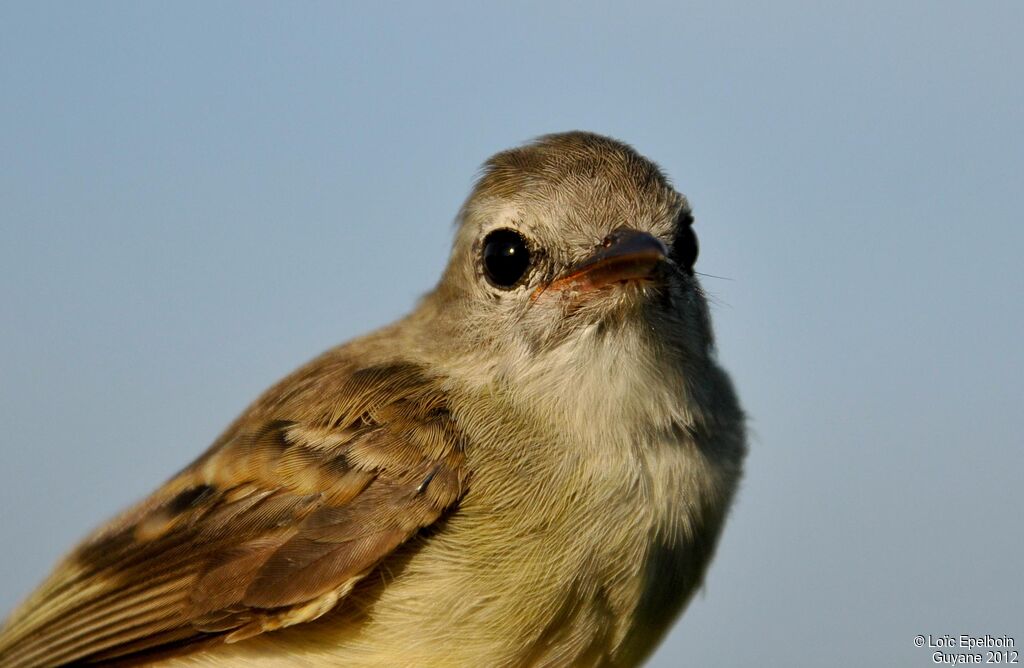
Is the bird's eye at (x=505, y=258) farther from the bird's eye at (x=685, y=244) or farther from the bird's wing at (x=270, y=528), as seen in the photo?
the bird's eye at (x=685, y=244)

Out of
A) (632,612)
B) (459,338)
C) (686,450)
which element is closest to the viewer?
(632,612)

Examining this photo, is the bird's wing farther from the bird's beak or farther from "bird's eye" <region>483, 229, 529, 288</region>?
the bird's beak

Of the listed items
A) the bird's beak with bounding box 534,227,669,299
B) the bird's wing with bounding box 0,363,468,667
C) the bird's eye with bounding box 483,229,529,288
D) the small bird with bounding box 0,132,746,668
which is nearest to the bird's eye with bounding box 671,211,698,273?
the small bird with bounding box 0,132,746,668

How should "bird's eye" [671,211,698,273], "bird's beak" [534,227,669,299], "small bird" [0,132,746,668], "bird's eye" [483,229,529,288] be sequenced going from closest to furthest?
"small bird" [0,132,746,668] < "bird's beak" [534,227,669,299] < "bird's eye" [483,229,529,288] < "bird's eye" [671,211,698,273]

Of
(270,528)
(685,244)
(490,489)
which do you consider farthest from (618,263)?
(270,528)

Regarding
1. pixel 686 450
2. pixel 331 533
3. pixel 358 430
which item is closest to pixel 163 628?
pixel 331 533

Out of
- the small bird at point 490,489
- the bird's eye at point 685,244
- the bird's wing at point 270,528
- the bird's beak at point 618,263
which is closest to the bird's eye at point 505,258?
the small bird at point 490,489

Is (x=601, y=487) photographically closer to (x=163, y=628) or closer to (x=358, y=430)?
(x=358, y=430)
